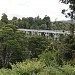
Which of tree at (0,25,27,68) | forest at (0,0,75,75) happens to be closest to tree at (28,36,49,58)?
forest at (0,0,75,75)

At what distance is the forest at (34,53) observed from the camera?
976cm

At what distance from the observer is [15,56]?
2647 cm

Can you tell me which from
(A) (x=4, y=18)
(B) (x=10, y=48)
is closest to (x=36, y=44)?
(B) (x=10, y=48)

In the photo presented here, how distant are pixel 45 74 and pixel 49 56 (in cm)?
1032

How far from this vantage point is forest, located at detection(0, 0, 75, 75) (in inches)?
384

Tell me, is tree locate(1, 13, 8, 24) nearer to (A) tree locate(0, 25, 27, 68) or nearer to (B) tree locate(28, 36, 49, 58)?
(B) tree locate(28, 36, 49, 58)

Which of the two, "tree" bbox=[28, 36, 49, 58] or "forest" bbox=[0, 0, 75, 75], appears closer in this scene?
"forest" bbox=[0, 0, 75, 75]

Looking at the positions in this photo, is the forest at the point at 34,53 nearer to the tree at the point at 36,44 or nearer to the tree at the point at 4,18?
the tree at the point at 36,44

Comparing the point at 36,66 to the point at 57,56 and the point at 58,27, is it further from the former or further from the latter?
the point at 58,27

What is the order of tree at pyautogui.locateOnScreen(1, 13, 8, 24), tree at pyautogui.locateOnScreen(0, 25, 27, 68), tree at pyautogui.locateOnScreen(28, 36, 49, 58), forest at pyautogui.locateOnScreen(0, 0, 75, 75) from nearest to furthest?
forest at pyautogui.locateOnScreen(0, 0, 75, 75), tree at pyautogui.locateOnScreen(0, 25, 27, 68), tree at pyautogui.locateOnScreen(28, 36, 49, 58), tree at pyautogui.locateOnScreen(1, 13, 8, 24)

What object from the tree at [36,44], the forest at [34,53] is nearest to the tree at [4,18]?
→ the forest at [34,53]

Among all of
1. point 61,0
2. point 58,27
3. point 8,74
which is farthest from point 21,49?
point 58,27

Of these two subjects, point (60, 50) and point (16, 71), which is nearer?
point (16, 71)

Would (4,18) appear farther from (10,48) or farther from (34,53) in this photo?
(10,48)
